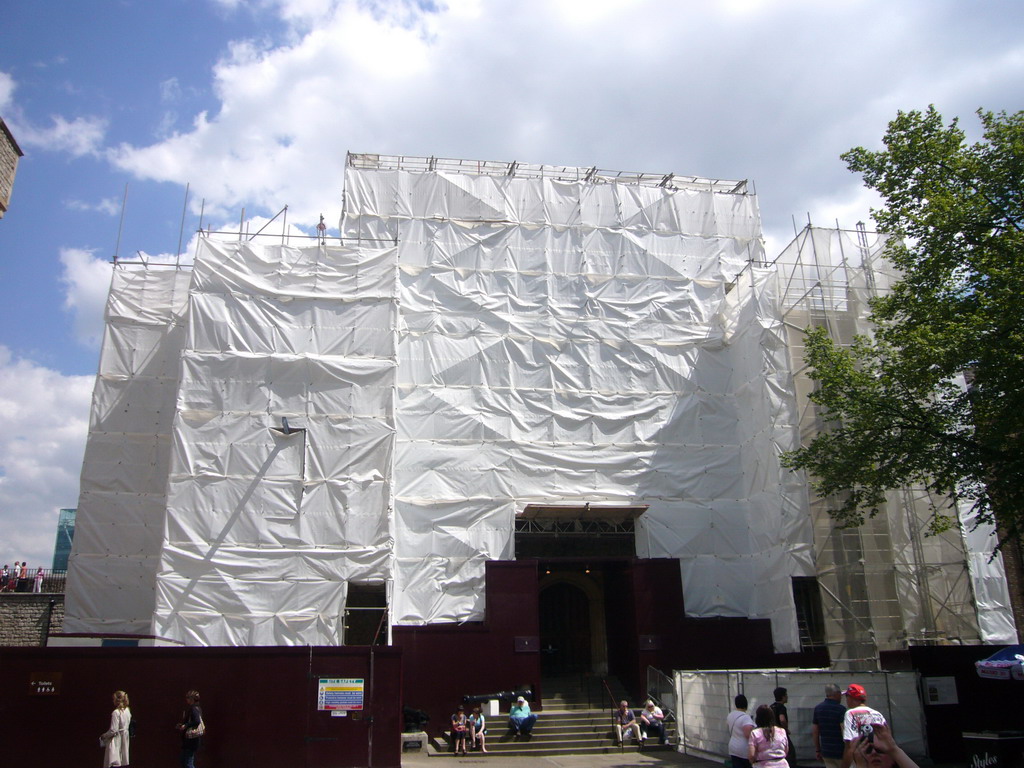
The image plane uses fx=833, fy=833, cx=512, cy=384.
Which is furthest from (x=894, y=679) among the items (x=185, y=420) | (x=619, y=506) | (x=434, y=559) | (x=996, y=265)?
(x=185, y=420)

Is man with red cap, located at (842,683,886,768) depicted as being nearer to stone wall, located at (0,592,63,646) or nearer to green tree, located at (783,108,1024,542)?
green tree, located at (783,108,1024,542)

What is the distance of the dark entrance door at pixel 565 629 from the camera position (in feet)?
82.5

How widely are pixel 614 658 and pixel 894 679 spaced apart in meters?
10.0

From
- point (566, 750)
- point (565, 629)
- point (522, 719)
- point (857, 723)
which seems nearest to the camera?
point (857, 723)

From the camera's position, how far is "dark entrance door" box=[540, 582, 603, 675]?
2514cm

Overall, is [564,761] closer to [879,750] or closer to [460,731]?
[460,731]

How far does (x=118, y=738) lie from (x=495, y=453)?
14.2 m

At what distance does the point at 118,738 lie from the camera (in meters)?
11.9

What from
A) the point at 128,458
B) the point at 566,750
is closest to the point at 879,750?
the point at 566,750

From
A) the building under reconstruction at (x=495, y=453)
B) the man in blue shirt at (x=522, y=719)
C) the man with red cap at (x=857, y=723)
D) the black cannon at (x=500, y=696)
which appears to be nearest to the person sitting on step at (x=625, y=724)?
the man in blue shirt at (x=522, y=719)

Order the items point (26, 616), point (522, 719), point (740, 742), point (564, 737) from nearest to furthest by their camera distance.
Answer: point (740, 742) < point (522, 719) < point (564, 737) < point (26, 616)

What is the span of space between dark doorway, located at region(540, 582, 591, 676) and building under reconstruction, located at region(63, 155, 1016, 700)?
0.23 ft

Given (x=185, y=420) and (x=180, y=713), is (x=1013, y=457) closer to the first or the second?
(x=180, y=713)

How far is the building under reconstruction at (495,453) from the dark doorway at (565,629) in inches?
2.7
